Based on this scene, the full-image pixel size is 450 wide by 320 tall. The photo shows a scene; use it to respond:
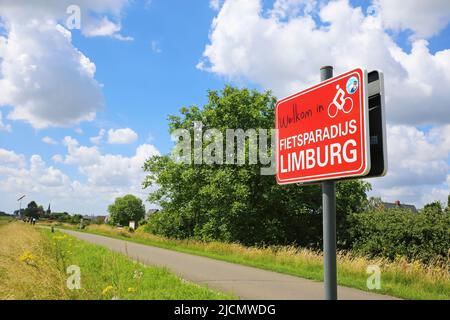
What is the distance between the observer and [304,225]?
29797mm

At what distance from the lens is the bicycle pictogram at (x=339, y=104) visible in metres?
3.28

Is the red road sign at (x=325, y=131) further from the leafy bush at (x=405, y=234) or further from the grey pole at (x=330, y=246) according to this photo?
the leafy bush at (x=405, y=234)

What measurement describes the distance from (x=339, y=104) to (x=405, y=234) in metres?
19.9

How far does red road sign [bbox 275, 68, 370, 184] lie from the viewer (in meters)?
3.18

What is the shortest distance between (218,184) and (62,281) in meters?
20.2

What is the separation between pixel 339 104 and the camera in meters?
3.37

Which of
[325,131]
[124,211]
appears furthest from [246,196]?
[124,211]

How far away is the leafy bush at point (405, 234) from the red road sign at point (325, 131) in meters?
16.6

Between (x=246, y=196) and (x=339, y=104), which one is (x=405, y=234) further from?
(x=339, y=104)

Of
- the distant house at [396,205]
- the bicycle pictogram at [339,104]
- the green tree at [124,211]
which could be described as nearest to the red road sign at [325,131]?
the bicycle pictogram at [339,104]

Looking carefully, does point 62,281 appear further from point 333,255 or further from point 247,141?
point 247,141
